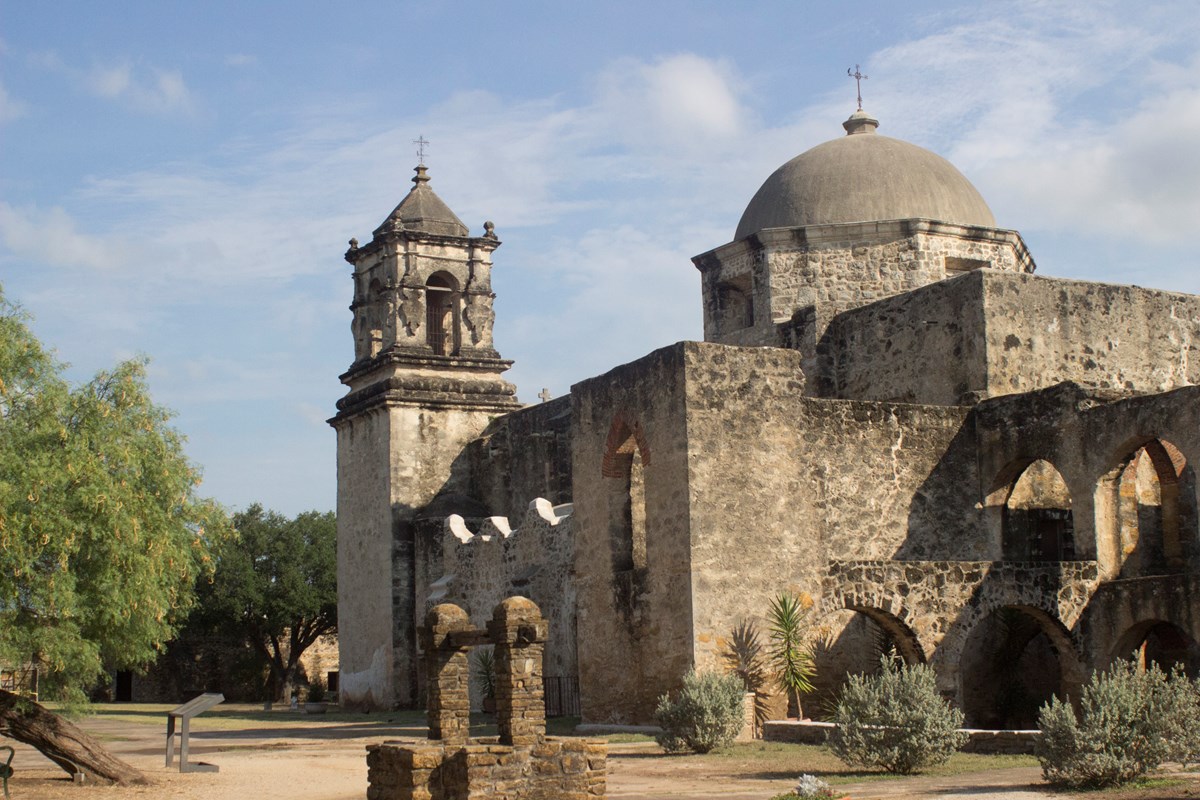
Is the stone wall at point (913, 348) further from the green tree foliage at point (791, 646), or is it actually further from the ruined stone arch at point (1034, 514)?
the green tree foliage at point (791, 646)

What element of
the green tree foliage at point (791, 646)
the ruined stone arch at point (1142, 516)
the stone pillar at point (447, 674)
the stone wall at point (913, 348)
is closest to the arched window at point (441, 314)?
the stone wall at point (913, 348)

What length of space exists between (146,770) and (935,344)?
36.8 ft

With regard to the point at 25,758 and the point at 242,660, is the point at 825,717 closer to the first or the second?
the point at 25,758

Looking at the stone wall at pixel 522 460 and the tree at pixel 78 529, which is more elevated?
the stone wall at pixel 522 460

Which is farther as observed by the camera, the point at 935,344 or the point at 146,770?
the point at 935,344

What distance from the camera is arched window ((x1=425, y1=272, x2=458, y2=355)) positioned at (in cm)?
3031

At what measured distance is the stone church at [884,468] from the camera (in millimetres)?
18141

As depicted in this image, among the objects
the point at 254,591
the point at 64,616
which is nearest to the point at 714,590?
the point at 64,616

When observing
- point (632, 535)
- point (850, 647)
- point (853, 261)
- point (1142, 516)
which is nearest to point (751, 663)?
point (850, 647)

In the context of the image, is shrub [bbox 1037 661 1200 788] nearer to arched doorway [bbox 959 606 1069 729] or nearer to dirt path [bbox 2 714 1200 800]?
dirt path [bbox 2 714 1200 800]

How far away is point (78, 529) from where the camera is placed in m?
14.7

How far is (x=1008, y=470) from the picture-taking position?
19984mm

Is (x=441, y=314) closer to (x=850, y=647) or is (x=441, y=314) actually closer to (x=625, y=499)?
(x=625, y=499)

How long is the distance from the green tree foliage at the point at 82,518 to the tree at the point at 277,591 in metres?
24.9
